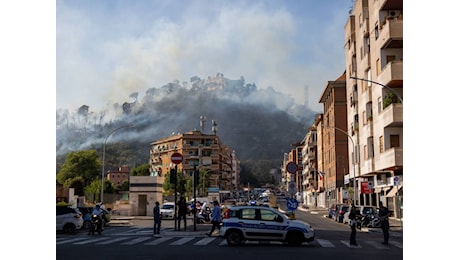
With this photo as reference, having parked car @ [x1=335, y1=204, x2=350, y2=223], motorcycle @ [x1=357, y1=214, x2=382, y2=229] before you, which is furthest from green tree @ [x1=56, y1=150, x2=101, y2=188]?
motorcycle @ [x1=357, y1=214, x2=382, y2=229]

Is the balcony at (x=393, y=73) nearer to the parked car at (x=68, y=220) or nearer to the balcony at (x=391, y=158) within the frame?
the balcony at (x=391, y=158)

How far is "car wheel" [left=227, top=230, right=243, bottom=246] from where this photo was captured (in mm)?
20141

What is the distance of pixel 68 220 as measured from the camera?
3036 cm

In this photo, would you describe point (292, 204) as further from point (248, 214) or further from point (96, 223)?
point (96, 223)

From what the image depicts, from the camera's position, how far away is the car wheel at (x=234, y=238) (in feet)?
66.1

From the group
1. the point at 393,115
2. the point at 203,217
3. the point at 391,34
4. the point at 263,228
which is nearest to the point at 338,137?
the point at 391,34

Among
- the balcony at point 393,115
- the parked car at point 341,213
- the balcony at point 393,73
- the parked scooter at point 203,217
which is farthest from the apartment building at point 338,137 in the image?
the parked scooter at point 203,217

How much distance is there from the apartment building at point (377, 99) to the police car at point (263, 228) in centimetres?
1787

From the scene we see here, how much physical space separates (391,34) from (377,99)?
277 inches

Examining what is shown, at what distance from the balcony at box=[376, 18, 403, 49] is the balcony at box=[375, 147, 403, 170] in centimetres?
788
